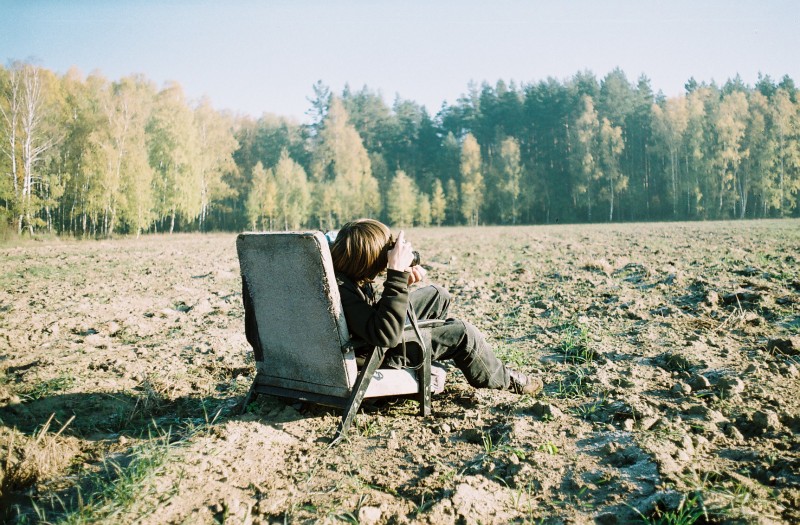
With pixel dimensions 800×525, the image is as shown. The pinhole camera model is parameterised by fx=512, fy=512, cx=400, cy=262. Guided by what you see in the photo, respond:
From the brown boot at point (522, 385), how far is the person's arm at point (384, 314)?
4.28ft

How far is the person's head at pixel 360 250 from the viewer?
3.31 metres

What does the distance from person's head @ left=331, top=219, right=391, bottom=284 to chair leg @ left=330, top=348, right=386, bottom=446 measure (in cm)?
54

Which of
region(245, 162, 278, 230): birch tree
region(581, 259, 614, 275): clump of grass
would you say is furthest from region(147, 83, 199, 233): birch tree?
region(581, 259, 614, 275): clump of grass

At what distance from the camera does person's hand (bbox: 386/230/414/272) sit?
3186 mm

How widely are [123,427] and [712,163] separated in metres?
53.8

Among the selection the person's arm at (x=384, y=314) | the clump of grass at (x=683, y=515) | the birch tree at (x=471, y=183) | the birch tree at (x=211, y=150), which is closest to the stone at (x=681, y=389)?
the clump of grass at (x=683, y=515)

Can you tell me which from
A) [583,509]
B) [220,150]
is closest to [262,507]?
[583,509]

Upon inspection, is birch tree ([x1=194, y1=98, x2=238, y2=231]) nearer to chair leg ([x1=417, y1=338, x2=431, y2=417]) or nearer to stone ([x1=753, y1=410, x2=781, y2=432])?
chair leg ([x1=417, y1=338, x2=431, y2=417])

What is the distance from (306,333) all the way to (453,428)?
1.20m

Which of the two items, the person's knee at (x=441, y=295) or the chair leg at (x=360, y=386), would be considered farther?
the person's knee at (x=441, y=295)

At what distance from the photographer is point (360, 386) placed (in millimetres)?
3240

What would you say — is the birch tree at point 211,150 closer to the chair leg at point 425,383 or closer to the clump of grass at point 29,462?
the clump of grass at point 29,462

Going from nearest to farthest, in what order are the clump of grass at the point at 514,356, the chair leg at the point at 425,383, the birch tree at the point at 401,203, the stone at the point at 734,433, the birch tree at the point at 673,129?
the stone at the point at 734,433
the chair leg at the point at 425,383
the clump of grass at the point at 514,356
the birch tree at the point at 673,129
the birch tree at the point at 401,203

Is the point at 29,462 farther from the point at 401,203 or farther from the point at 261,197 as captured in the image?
the point at 401,203
